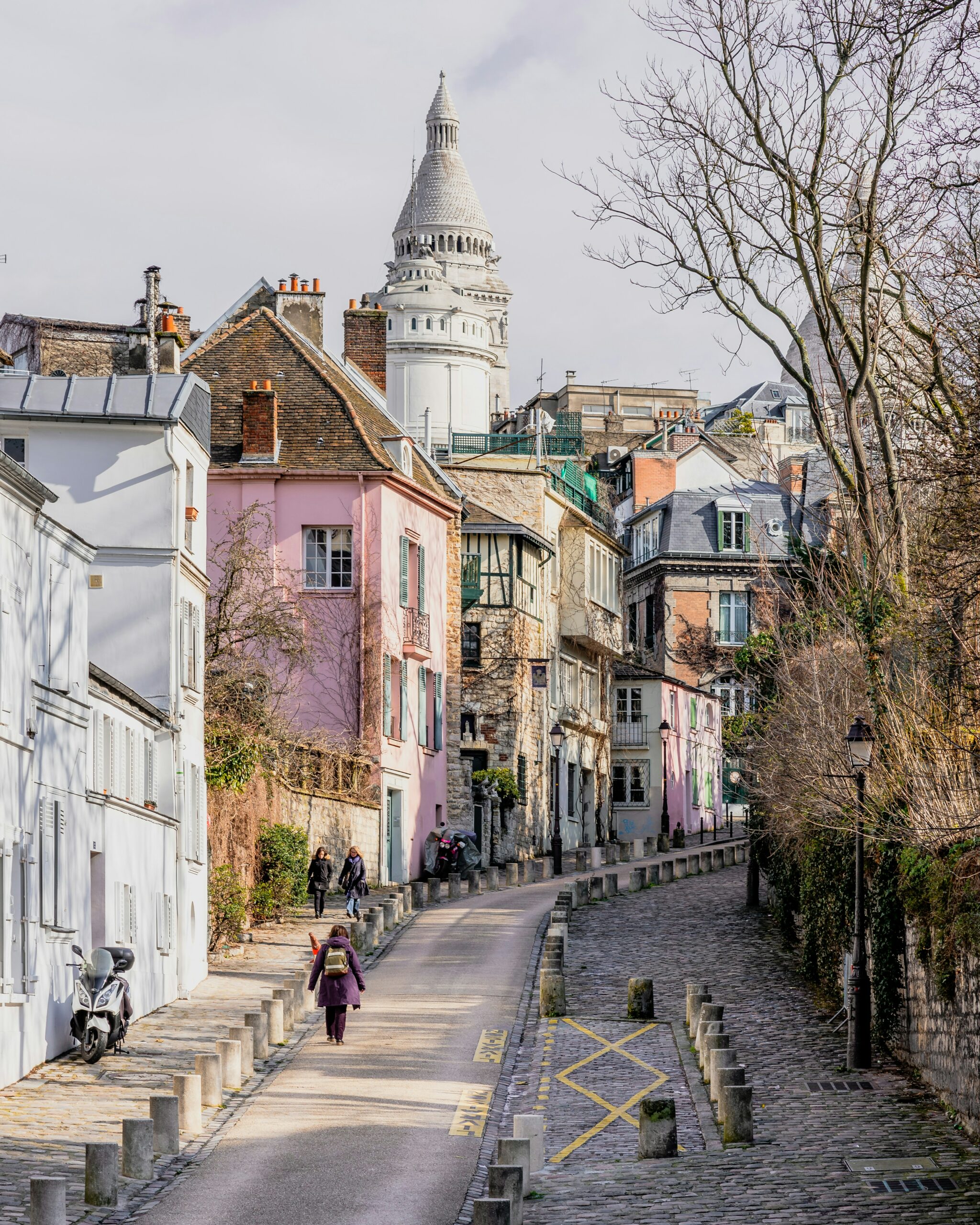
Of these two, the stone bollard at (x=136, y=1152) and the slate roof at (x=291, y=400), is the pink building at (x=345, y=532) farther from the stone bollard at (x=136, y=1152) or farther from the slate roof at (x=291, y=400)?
the stone bollard at (x=136, y=1152)

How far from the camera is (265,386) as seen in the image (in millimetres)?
43094

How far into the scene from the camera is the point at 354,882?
1345 inches

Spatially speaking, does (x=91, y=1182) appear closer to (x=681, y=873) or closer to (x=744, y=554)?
(x=681, y=873)

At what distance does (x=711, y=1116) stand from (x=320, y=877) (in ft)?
54.8

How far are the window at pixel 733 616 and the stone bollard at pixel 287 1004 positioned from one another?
52336 millimetres

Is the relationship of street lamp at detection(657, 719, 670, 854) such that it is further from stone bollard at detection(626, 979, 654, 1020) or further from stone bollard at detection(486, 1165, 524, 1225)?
stone bollard at detection(486, 1165, 524, 1225)

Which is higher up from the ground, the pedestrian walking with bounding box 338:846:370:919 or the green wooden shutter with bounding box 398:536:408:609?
the green wooden shutter with bounding box 398:536:408:609

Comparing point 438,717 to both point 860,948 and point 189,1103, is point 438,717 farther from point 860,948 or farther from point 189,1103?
point 189,1103

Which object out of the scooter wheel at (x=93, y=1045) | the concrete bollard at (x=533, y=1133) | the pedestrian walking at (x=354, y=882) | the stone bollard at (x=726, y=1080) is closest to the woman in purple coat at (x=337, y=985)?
the scooter wheel at (x=93, y=1045)

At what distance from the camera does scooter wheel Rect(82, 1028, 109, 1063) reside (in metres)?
20.4

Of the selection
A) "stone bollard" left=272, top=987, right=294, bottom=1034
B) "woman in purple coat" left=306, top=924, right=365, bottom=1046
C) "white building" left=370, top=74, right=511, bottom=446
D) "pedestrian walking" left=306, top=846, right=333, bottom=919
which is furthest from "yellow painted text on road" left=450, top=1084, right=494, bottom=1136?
"white building" left=370, top=74, right=511, bottom=446

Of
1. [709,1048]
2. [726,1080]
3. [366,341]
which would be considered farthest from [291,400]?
A: [726,1080]

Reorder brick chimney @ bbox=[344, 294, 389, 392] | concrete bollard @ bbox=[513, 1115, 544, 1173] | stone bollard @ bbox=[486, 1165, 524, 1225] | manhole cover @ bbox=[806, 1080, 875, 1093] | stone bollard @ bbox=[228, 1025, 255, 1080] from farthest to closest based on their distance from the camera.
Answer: brick chimney @ bbox=[344, 294, 389, 392]
stone bollard @ bbox=[228, 1025, 255, 1080]
manhole cover @ bbox=[806, 1080, 875, 1093]
concrete bollard @ bbox=[513, 1115, 544, 1173]
stone bollard @ bbox=[486, 1165, 524, 1225]

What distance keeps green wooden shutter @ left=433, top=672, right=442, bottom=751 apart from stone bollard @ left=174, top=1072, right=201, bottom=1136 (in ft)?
95.0
